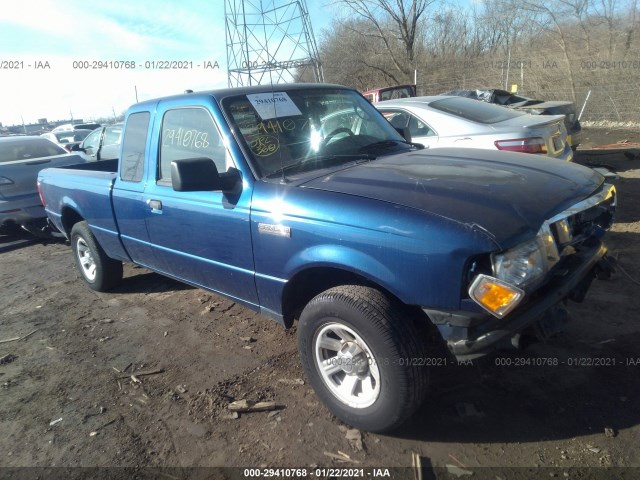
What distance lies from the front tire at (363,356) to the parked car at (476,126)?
11.7 ft

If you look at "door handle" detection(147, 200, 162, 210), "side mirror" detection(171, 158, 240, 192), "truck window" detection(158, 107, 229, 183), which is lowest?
"door handle" detection(147, 200, 162, 210)

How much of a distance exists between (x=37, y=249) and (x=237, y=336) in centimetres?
548

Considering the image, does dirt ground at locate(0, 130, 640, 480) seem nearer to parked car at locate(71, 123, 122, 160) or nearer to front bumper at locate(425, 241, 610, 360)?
front bumper at locate(425, 241, 610, 360)

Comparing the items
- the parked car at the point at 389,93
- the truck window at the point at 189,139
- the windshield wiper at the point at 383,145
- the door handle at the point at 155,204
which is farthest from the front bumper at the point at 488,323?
the parked car at the point at 389,93

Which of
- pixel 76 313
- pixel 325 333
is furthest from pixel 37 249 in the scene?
pixel 325 333

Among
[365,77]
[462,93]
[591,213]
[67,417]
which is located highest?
[365,77]

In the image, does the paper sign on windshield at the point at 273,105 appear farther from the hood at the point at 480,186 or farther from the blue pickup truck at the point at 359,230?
the hood at the point at 480,186

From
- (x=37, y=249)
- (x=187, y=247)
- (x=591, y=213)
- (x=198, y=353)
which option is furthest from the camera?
(x=37, y=249)

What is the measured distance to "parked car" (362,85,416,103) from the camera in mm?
12727

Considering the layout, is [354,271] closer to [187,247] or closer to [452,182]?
[452,182]

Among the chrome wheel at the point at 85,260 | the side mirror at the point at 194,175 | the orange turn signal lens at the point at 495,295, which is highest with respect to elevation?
the side mirror at the point at 194,175

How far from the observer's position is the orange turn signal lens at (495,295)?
6.49 ft

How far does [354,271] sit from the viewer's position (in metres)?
2.36

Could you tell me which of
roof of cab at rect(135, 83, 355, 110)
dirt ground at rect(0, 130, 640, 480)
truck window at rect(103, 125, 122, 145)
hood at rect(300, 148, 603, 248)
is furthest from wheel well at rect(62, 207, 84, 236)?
truck window at rect(103, 125, 122, 145)
